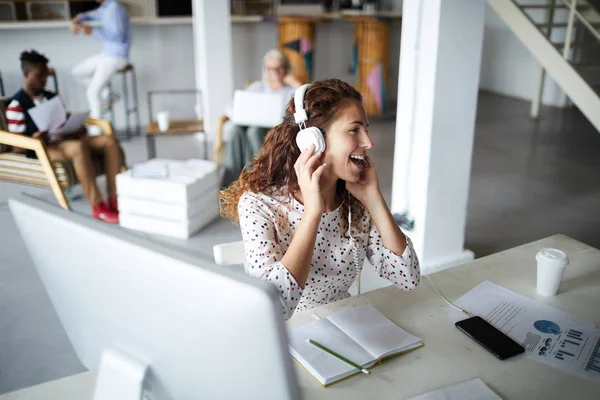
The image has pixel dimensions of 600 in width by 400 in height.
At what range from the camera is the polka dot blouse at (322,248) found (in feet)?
4.95

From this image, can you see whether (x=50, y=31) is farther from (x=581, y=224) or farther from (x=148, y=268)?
(x=148, y=268)

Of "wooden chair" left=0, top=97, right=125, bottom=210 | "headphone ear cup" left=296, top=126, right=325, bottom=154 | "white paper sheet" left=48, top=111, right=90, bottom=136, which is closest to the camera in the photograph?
"headphone ear cup" left=296, top=126, right=325, bottom=154

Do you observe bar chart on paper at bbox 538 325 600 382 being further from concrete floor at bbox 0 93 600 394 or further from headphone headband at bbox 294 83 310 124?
concrete floor at bbox 0 93 600 394

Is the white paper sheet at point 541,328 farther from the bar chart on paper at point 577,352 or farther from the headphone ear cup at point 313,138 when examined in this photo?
the headphone ear cup at point 313,138

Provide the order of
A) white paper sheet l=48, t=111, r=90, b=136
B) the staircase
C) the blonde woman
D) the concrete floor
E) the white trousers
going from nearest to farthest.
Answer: the concrete floor < white paper sheet l=48, t=111, r=90, b=136 < the blonde woman < the staircase < the white trousers

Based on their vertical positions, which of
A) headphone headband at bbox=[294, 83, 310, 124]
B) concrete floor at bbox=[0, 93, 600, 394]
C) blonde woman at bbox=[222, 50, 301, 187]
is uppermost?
headphone headband at bbox=[294, 83, 310, 124]

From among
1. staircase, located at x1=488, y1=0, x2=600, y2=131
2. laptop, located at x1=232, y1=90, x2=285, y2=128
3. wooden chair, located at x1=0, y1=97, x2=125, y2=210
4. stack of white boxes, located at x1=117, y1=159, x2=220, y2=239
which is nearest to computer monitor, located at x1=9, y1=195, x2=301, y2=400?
stack of white boxes, located at x1=117, y1=159, x2=220, y2=239

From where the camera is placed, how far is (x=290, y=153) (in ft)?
5.36

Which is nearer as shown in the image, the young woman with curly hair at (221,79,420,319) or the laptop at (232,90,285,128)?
the young woman with curly hair at (221,79,420,319)

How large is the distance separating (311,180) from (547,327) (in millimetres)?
688

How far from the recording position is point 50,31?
20.2ft

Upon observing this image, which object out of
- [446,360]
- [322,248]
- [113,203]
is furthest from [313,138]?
[113,203]

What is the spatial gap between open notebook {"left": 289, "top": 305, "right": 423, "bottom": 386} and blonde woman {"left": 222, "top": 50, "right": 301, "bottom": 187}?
295 centimetres

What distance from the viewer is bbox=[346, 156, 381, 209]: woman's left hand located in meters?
1.58
